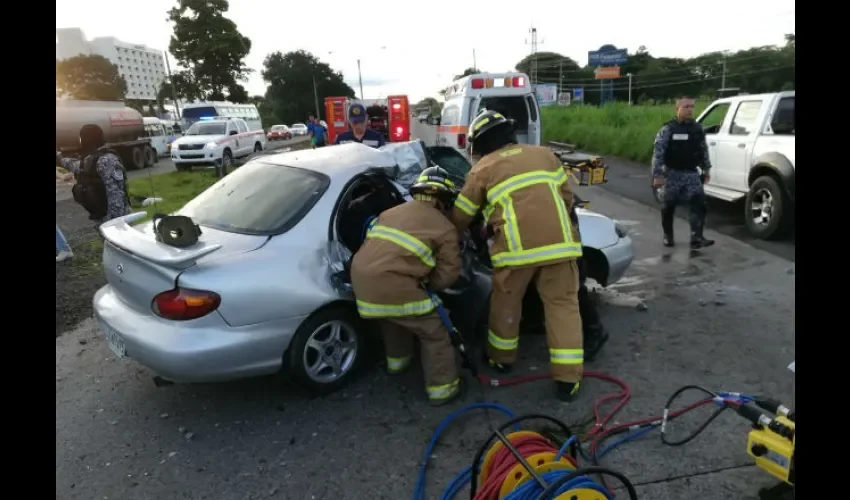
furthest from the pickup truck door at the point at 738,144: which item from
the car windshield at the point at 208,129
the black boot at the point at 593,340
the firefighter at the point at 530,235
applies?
the car windshield at the point at 208,129

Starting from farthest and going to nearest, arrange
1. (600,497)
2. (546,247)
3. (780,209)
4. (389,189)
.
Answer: (780,209), (389,189), (546,247), (600,497)

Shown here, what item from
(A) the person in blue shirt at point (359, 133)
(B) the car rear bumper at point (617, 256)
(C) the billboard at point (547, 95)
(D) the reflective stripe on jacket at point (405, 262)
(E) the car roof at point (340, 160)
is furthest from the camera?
(C) the billboard at point (547, 95)

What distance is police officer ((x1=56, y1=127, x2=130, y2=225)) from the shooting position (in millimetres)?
5961

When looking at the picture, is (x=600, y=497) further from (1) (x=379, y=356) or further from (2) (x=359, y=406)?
(1) (x=379, y=356)

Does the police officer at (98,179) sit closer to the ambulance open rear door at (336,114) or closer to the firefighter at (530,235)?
the firefighter at (530,235)

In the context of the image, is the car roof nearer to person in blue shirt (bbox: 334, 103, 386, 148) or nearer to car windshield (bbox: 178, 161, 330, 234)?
car windshield (bbox: 178, 161, 330, 234)

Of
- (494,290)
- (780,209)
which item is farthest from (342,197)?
(780,209)

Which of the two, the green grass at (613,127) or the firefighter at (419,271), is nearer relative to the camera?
the firefighter at (419,271)

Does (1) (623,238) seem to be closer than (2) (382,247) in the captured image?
No

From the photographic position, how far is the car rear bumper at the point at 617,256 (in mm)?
→ 4488

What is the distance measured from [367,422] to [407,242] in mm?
1100

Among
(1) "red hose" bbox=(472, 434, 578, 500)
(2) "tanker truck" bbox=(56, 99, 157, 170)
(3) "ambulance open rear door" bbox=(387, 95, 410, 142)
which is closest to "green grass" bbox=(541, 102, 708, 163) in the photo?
(3) "ambulance open rear door" bbox=(387, 95, 410, 142)

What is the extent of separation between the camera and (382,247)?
336cm
